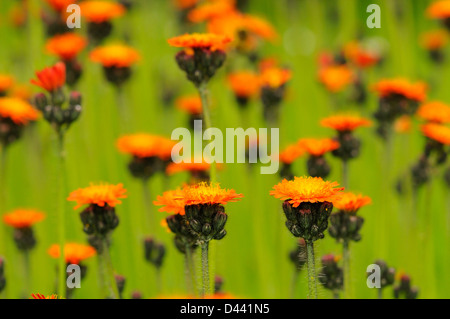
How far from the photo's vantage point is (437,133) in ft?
5.62

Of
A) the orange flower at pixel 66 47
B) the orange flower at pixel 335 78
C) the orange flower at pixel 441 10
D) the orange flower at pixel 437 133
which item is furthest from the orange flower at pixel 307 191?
the orange flower at pixel 441 10

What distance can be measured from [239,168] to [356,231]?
3.72 ft

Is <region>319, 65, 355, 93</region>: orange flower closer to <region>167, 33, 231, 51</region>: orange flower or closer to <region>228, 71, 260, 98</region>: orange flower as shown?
<region>228, 71, 260, 98</region>: orange flower

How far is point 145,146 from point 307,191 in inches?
36.1

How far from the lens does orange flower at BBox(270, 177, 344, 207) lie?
1.08 meters

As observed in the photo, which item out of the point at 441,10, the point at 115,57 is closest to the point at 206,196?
the point at 115,57

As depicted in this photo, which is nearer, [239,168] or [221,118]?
[239,168]

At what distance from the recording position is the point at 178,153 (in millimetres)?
1979

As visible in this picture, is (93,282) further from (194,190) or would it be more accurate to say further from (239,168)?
(194,190)

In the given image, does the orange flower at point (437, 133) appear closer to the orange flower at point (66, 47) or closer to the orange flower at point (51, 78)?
the orange flower at point (51, 78)

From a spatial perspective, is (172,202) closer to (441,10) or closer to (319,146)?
(319,146)

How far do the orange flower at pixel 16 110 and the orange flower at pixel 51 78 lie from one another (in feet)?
1.17

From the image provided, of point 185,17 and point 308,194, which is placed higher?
point 185,17
